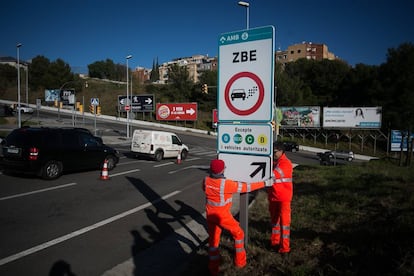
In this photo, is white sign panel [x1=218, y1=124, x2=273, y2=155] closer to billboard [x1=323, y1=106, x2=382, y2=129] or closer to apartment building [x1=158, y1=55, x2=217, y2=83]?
billboard [x1=323, y1=106, x2=382, y2=129]

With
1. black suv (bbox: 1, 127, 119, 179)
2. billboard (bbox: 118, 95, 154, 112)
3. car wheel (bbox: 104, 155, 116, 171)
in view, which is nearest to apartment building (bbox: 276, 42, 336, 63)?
billboard (bbox: 118, 95, 154, 112)

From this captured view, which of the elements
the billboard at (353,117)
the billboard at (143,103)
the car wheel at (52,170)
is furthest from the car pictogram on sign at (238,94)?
the billboard at (143,103)

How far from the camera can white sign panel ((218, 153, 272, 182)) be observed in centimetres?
420

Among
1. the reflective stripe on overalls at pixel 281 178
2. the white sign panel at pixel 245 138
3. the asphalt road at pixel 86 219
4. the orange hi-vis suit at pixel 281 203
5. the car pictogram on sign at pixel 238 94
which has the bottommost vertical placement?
the asphalt road at pixel 86 219

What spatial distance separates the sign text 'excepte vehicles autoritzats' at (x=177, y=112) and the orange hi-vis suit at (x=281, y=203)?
48.2m

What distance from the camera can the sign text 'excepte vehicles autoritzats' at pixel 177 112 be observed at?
53125 mm

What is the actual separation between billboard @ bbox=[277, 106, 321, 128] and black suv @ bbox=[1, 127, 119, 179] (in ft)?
126

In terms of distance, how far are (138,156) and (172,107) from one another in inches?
1404

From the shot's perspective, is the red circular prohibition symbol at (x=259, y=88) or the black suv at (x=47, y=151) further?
the black suv at (x=47, y=151)

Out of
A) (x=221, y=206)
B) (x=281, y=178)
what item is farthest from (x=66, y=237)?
(x=281, y=178)

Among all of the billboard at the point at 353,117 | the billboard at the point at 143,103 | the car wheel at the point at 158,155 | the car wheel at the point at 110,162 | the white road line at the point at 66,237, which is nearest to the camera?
the white road line at the point at 66,237

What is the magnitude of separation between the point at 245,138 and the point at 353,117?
4422cm

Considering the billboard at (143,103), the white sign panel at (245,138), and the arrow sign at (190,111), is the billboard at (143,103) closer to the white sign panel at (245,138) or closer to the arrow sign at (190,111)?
the arrow sign at (190,111)

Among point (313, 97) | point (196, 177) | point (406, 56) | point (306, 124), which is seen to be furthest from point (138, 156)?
point (313, 97)
